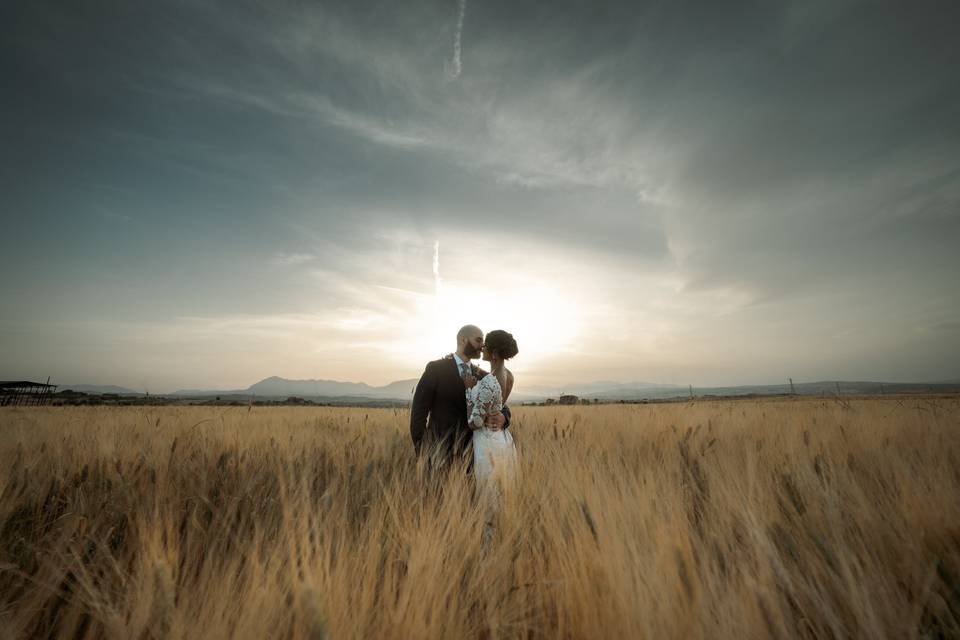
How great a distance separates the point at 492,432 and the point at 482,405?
0.78ft

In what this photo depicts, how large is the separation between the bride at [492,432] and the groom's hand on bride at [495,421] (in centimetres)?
2

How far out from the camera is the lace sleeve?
132 inches

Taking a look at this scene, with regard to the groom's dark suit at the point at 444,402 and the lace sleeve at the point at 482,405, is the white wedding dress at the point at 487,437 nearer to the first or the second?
the lace sleeve at the point at 482,405

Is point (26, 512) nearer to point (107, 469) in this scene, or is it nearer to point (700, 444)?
point (107, 469)

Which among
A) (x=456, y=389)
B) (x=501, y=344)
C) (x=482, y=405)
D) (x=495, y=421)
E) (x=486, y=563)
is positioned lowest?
(x=486, y=563)

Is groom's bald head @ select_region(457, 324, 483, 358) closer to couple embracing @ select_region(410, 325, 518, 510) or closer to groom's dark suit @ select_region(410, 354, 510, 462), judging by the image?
couple embracing @ select_region(410, 325, 518, 510)

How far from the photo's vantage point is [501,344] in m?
4.01

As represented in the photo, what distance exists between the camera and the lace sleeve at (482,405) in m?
3.34

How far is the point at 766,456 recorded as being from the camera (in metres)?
3.27

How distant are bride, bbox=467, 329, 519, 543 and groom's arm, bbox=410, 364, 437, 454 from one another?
517 millimetres

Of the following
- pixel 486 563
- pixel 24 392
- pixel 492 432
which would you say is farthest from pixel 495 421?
pixel 24 392

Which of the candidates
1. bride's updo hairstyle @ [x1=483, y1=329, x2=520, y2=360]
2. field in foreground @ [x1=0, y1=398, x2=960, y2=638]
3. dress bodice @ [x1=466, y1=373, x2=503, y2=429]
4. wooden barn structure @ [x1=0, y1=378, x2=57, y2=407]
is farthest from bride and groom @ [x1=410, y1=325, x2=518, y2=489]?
wooden barn structure @ [x1=0, y1=378, x2=57, y2=407]

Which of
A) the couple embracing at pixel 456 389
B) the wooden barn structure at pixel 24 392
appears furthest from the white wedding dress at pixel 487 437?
Result: the wooden barn structure at pixel 24 392

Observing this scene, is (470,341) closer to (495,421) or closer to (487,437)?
(495,421)
